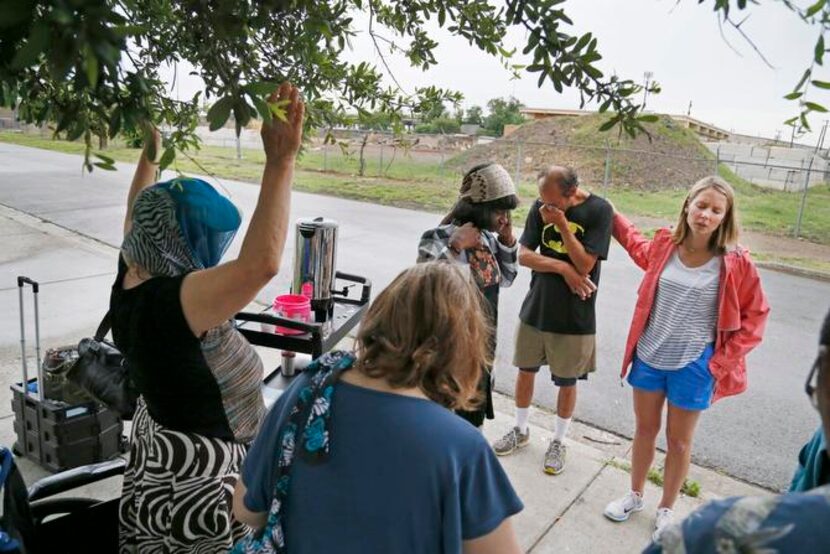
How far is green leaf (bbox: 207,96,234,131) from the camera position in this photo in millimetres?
881

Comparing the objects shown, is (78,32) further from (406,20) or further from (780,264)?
(780,264)

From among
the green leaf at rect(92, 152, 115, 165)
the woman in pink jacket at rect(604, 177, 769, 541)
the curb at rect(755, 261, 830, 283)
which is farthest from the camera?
the curb at rect(755, 261, 830, 283)

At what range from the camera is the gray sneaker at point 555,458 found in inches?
143

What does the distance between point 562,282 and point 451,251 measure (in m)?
0.85

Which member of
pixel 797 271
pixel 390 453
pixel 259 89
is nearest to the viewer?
pixel 259 89

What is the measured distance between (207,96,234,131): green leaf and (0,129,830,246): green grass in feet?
39.1

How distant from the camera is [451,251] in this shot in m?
2.86

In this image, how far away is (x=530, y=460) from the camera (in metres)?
3.79

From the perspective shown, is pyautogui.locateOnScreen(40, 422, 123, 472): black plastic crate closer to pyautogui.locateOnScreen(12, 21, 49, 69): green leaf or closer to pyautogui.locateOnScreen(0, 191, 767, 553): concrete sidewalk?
pyautogui.locateOnScreen(0, 191, 767, 553): concrete sidewalk

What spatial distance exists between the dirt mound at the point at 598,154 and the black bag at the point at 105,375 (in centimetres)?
2129

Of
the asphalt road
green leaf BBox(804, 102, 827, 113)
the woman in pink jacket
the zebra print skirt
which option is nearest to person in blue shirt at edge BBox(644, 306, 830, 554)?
green leaf BBox(804, 102, 827, 113)

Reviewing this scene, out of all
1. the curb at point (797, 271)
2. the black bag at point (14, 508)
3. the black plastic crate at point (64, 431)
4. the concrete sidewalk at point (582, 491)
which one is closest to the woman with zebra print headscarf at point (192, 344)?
the black bag at point (14, 508)

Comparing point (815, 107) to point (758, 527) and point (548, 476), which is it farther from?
point (548, 476)

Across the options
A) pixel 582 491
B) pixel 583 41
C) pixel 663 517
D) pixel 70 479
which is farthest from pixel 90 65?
pixel 582 491
